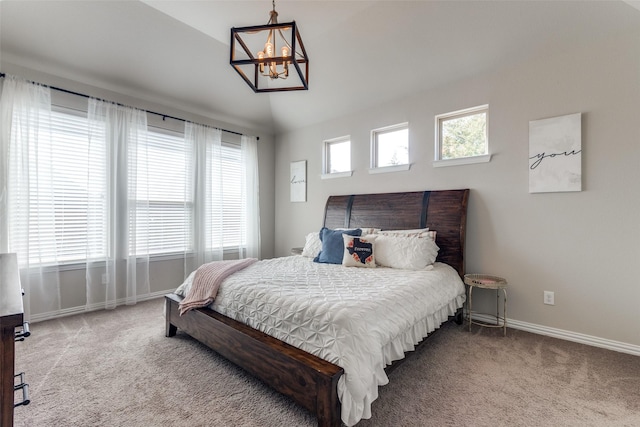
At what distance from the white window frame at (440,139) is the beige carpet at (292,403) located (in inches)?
70.2

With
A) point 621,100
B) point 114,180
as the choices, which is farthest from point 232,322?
point 621,100

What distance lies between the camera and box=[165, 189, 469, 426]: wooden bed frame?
1.40 m

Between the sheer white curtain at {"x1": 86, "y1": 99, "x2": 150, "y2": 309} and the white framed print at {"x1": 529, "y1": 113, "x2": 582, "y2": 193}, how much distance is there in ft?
14.4

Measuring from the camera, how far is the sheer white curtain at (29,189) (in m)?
2.72

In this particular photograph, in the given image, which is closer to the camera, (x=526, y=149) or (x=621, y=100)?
(x=621, y=100)

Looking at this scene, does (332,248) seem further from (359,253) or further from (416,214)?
(416,214)

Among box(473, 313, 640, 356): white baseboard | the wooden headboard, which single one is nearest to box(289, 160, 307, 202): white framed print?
the wooden headboard

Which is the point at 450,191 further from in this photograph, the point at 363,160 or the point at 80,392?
the point at 80,392

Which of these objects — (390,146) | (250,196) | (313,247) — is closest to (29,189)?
(250,196)

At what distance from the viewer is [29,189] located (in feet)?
9.28

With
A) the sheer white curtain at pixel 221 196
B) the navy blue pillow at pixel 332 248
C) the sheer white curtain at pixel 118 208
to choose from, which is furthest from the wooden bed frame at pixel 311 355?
the sheer white curtain at pixel 221 196

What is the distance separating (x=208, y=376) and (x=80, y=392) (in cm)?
76

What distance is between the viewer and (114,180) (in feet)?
10.9

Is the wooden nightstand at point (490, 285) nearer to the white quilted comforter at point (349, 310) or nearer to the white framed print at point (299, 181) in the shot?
the white quilted comforter at point (349, 310)
